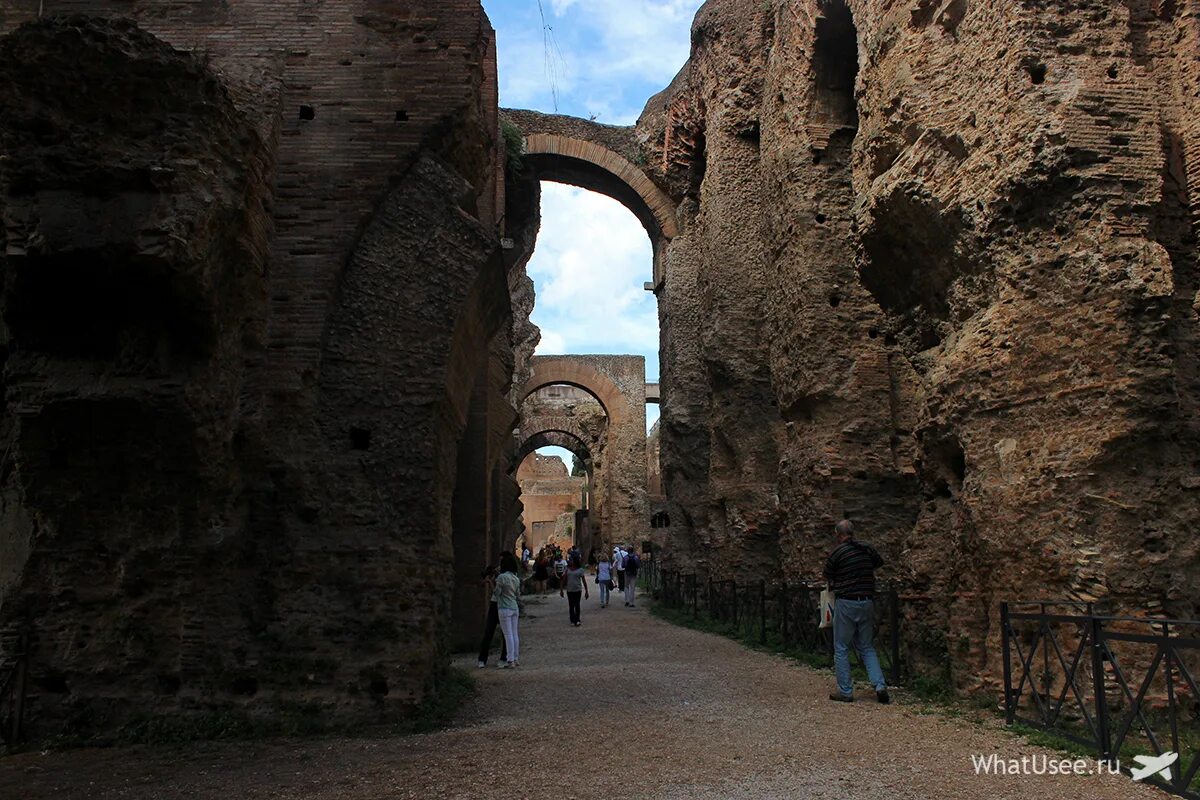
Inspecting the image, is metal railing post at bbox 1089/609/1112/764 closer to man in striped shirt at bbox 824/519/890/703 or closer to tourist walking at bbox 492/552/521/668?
man in striped shirt at bbox 824/519/890/703

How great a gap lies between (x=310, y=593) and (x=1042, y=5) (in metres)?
5.90

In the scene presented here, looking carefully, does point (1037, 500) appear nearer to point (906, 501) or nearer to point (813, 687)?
point (813, 687)

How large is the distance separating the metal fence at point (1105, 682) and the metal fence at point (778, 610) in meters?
1.69

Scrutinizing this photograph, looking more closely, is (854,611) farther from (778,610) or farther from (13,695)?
(13,695)

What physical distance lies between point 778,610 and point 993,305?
16.6 feet

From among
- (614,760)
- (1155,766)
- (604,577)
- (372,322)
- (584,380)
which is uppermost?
(584,380)

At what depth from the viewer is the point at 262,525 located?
571 cm

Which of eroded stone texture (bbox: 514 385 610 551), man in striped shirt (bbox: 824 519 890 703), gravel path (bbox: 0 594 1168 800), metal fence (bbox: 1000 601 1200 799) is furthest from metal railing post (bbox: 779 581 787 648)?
eroded stone texture (bbox: 514 385 610 551)

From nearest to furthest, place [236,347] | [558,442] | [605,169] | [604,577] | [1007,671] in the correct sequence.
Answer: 1. [1007,671]
2. [236,347]
3. [604,577]
4. [605,169]
5. [558,442]

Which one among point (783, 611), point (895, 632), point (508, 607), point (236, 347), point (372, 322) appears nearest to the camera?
point (236, 347)

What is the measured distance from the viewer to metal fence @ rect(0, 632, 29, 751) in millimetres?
5035

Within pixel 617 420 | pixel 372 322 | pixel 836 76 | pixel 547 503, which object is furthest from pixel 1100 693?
pixel 547 503

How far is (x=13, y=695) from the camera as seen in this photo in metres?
5.09

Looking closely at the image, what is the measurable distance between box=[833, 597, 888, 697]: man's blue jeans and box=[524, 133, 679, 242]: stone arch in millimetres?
14258
